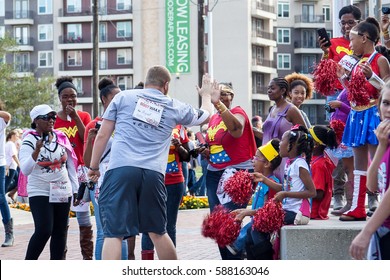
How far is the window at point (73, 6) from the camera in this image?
91312 millimetres

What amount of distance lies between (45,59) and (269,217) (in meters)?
86.2

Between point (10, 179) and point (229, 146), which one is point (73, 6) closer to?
point (10, 179)

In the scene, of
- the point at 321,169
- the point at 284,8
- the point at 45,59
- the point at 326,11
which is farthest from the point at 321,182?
the point at 326,11

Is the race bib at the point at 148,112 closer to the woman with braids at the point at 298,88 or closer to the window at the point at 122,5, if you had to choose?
the woman with braids at the point at 298,88

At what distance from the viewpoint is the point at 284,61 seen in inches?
3752

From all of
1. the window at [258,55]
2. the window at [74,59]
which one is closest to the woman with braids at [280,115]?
the window at [258,55]

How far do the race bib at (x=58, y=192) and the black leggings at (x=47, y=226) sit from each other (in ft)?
0.17

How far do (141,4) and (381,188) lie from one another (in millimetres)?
83691

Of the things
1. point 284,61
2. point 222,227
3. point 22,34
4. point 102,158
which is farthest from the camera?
point 284,61

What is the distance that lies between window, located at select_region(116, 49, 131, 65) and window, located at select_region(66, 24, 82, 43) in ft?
13.0

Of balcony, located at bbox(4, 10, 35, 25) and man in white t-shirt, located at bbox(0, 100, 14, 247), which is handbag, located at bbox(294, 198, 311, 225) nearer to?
man in white t-shirt, located at bbox(0, 100, 14, 247)

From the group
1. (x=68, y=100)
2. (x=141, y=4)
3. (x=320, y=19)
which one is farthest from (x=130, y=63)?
(x=68, y=100)
